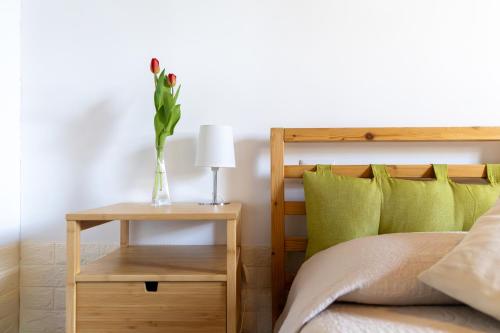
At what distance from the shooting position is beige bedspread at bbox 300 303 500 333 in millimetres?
659

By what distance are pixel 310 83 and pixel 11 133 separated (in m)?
1.34

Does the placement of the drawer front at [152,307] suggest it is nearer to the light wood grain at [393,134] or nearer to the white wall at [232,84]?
the white wall at [232,84]

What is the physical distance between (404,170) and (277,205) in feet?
1.77

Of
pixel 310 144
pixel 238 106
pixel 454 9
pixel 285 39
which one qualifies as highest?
pixel 454 9

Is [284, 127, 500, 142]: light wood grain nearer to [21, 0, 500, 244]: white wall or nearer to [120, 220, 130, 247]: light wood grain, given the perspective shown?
[21, 0, 500, 244]: white wall

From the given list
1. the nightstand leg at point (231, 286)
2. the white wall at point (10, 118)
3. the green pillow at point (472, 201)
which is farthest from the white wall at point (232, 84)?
the nightstand leg at point (231, 286)

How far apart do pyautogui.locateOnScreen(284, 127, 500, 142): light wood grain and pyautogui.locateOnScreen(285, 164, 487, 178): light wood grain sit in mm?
109

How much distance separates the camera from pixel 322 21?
4.72ft

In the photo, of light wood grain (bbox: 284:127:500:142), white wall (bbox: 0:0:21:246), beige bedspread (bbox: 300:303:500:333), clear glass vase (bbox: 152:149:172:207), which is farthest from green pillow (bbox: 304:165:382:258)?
white wall (bbox: 0:0:21:246)

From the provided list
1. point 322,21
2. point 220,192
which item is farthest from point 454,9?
point 220,192

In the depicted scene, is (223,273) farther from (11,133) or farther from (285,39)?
(11,133)

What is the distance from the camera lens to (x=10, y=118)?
4.64 ft

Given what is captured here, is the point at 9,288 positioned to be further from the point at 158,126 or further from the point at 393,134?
the point at 393,134

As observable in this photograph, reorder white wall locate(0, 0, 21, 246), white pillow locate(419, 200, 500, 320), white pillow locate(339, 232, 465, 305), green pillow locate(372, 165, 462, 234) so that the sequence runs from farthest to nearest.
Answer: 1. white wall locate(0, 0, 21, 246)
2. green pillow locate(372, 165, 462, 234)
3. white pillow locate(339, 232, 465, 305)
4. white pillow locate(419, 200, 500, 320)
